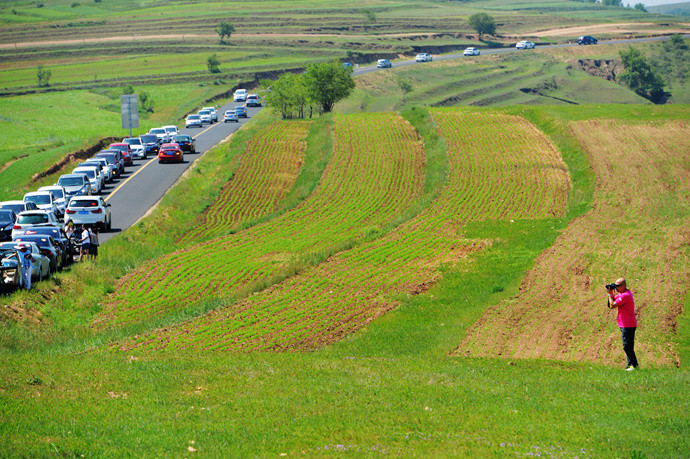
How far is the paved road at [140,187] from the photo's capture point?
138 ft

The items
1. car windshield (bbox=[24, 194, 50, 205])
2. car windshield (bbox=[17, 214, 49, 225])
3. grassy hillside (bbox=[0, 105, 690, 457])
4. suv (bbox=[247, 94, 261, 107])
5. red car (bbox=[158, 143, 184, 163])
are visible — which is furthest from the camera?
suv (bbox=[247, 94, 261, 107])

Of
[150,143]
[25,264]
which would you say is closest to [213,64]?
[150,143]

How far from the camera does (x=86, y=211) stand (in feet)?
121

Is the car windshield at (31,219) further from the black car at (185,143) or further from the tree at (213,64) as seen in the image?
the tree at (213,64)

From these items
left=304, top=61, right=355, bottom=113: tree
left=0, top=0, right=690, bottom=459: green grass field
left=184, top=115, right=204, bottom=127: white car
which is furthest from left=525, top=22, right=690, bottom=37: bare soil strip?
left=0, top=0, right=690, bottom=459: green grass field

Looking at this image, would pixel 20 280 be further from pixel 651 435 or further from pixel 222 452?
pixel 651 435

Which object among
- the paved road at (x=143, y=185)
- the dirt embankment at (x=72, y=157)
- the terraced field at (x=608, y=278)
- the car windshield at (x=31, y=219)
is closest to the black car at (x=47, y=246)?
the car windshield at (x=31, y=219)

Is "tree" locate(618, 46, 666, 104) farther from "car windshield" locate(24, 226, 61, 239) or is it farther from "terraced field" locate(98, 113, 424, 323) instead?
"car windshield" locate(24, 226, 61, 239)

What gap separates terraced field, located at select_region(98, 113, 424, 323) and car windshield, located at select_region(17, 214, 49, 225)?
18.5ft

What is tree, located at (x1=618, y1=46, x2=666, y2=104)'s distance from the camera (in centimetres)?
13550

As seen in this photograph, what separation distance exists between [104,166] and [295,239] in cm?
2375

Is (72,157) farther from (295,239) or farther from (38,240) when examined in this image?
(38,240)

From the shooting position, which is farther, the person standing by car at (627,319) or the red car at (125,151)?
the red car at (125,151)

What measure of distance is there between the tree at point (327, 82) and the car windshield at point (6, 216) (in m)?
62.0
